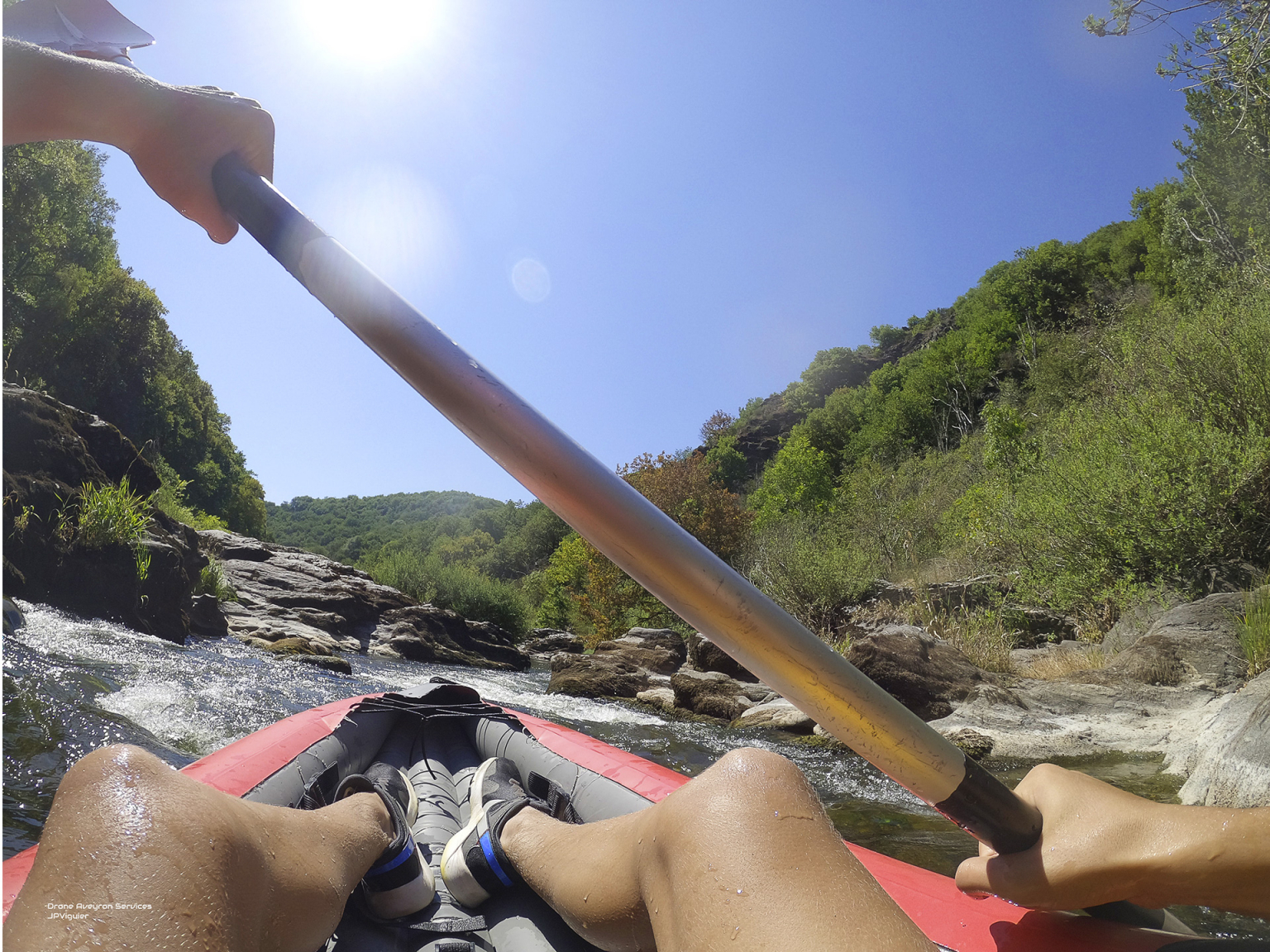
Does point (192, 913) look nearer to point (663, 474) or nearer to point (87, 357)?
point (663, 474)

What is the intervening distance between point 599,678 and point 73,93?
9.12 meters

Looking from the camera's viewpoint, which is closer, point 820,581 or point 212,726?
point 212,726

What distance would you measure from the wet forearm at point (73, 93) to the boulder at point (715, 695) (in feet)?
22.7

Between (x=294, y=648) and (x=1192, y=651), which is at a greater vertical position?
(x=1192, y=651)

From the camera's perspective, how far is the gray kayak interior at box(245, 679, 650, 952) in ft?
4.90

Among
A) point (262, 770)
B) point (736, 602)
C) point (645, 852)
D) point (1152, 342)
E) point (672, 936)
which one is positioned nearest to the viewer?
point (736, 602)

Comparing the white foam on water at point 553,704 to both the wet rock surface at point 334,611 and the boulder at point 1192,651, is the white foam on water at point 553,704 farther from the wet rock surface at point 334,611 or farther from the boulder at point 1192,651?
the boulder at point 1192,651

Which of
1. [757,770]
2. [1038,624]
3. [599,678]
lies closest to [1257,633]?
[1038,624]

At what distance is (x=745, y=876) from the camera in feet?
2.46

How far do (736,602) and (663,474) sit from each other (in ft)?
68.4

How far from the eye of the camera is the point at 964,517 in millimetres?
13914

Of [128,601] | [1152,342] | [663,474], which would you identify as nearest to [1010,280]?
[663,474]

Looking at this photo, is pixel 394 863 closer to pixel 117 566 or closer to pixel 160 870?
pixel 160 870

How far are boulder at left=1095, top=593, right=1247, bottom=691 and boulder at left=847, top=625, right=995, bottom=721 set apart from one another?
1170mm
